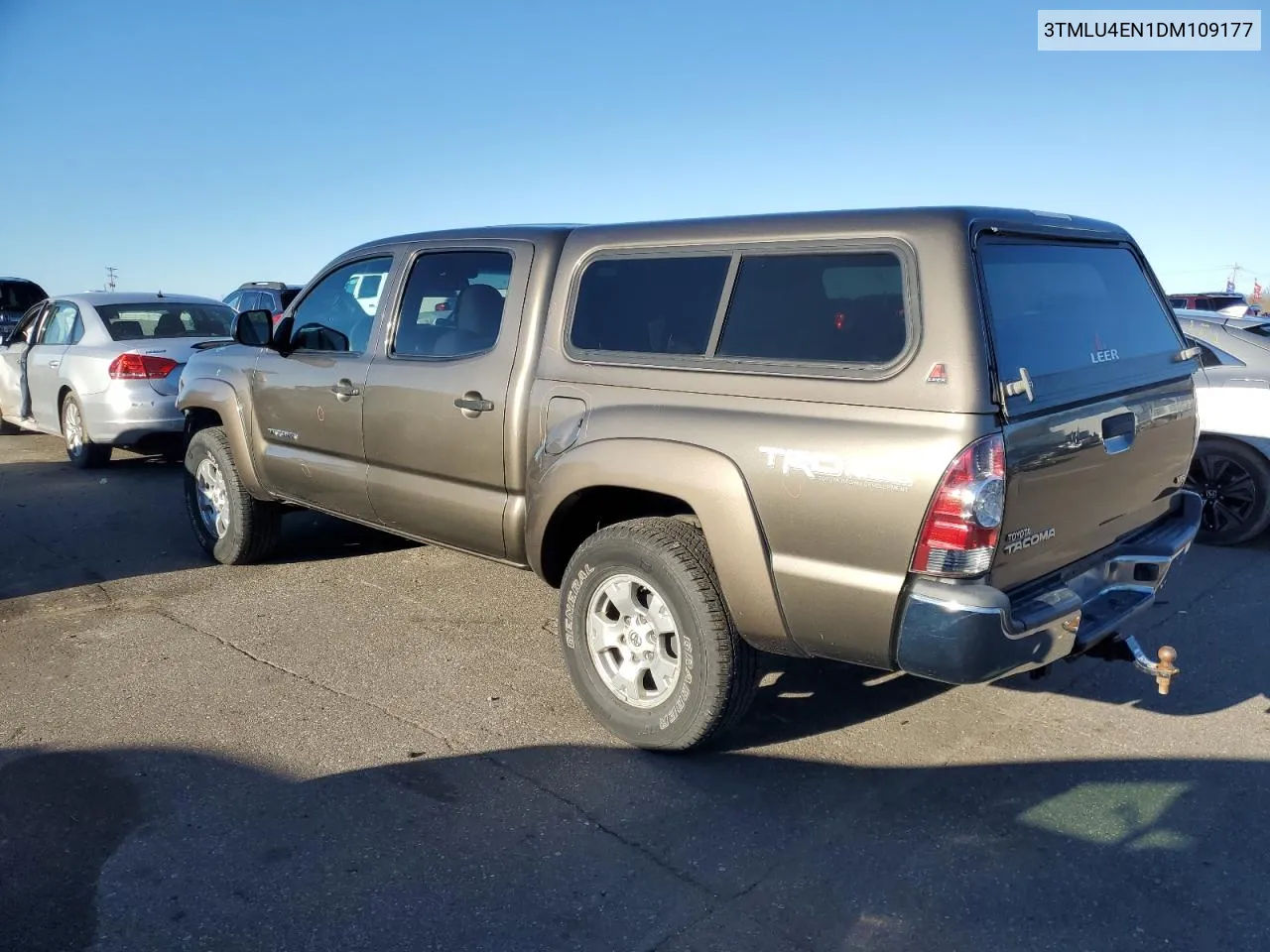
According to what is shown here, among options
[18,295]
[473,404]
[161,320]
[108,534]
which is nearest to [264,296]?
[18,295]

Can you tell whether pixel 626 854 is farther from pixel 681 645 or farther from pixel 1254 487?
pixel 1254 487

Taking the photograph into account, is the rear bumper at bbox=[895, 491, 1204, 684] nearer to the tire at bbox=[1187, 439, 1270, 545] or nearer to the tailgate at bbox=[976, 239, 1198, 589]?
the tailgate at bbox=[976, 239, 1198, 589]

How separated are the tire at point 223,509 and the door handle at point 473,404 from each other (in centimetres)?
211

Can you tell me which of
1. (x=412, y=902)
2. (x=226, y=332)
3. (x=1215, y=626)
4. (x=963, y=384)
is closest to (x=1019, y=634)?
(x=963, y=384)

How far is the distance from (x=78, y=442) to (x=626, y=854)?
820 cm

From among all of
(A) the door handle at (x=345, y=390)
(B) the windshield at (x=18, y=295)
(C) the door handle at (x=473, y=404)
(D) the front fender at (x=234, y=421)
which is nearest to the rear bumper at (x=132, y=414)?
(D) the front fender at (x=234, y=421)

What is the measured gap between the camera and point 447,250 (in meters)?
4.73

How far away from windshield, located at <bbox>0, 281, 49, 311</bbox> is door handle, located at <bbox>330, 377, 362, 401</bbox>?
13714 millimetres

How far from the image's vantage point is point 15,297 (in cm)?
1606

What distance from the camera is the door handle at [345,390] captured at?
4926 mm

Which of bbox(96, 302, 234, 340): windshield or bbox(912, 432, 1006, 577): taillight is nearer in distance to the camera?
bbox(912, 432, 1006, 577): taillight

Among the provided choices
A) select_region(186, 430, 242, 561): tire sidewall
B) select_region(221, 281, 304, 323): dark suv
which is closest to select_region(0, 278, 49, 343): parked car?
select_region(221, 281, 304, 323): dark suv

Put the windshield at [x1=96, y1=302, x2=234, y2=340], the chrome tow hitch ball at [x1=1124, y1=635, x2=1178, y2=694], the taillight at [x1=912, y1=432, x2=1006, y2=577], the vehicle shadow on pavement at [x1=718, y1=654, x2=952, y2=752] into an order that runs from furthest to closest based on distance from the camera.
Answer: the windshield at [x1=96, y1=302, x2=234, y2=340], the vehicle shadow on pavement at [x1=718, y1=654, x2=952, y2=752], the chrome tow hitch ball at [x1=1124, y1=635, x2=1178, y2=694], the taillight at [x1=912, y1=432, x2=1006, y2=577]

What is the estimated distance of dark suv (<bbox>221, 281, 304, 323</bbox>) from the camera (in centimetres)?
1834
